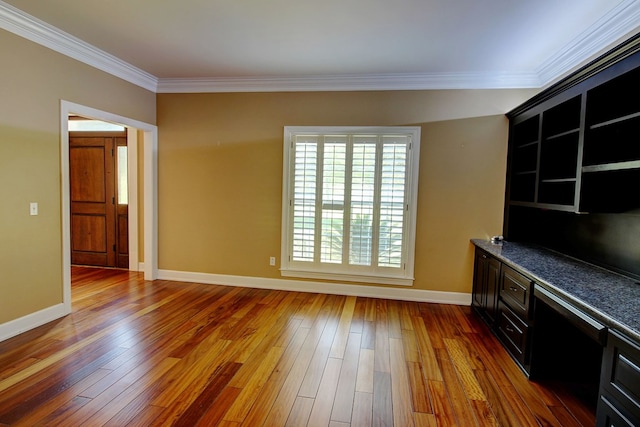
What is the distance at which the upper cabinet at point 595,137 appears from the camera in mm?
2150

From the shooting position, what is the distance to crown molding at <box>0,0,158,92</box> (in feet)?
8.81

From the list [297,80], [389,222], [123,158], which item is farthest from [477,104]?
[123,158]

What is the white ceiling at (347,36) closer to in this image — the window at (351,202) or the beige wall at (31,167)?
the beige wall at (31,167)

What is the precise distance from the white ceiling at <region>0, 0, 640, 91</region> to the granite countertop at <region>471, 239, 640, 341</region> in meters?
1.86

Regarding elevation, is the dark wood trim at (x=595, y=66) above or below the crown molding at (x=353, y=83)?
below

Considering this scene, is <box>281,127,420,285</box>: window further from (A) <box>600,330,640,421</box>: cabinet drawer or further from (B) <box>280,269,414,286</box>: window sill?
(A) <box>600,330,640,421</box>: cabinet drawer

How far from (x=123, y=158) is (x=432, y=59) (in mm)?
4794

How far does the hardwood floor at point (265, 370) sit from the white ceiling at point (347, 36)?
2.77m

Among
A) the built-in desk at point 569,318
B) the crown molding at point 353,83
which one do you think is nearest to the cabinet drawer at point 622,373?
the built-in desk at point 569,318

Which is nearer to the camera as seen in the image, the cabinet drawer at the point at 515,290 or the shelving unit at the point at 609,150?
the shelving unit at the point at 609,150

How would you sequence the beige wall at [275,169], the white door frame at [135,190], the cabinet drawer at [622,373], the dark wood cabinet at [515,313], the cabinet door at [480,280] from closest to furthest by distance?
1. the cabinet drawer at [622,373]
2. the dark wood cabinet at [515,313]
3. the white door frame at [135,190]
4. the cabinet door at [480,280]
5. the beige wall at [275,169]

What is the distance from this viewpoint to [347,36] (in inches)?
116

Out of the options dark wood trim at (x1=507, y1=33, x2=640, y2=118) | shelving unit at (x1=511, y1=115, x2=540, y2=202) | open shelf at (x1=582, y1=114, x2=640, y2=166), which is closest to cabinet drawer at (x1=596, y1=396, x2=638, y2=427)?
open shelf at (x1=582, y1=114, x2=640, y2=166)

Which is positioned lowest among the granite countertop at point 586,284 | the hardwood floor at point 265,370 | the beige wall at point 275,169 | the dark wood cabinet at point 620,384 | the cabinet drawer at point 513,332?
the hardwood floor at point 265,370
